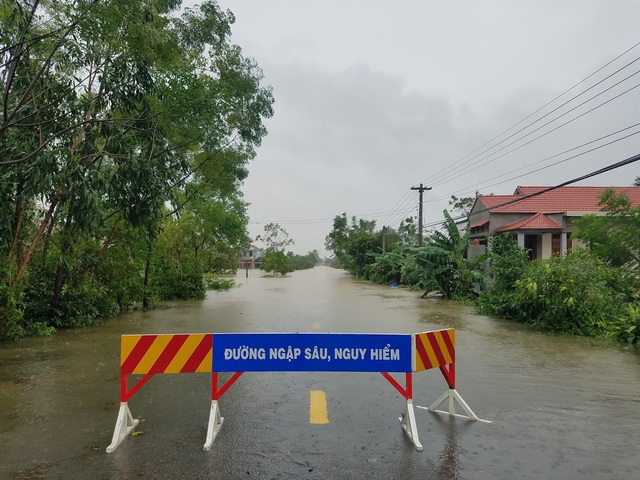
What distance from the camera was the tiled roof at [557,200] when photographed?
1096 inches

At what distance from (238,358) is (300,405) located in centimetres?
134

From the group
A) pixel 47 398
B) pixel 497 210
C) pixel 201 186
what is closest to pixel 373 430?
pixel 47 398

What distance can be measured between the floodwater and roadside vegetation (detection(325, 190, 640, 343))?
2624 mm

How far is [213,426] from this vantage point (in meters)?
4.33

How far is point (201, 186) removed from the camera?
618 inches

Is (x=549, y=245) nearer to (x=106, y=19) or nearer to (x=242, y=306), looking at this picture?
(x=242, y=306)

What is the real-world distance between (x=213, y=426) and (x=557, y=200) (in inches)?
1180

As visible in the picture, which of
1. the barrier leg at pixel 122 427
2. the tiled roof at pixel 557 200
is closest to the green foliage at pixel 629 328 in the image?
the barrier leg at pixel 122 427

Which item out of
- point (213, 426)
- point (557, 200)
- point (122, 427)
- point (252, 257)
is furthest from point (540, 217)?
point (252, 257)

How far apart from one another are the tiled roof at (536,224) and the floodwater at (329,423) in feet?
58.0

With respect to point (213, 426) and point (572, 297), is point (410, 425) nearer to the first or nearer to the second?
point (213, 426)

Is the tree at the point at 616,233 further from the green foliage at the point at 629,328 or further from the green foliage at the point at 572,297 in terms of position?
the green foliage at the point at 629,328

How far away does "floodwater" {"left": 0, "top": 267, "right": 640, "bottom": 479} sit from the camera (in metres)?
3.78

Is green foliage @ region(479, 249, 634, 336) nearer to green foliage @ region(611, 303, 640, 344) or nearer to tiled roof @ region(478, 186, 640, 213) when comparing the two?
green foliage @ region(611, 303, 640, 344)
